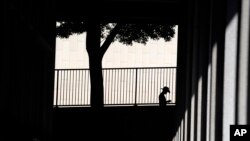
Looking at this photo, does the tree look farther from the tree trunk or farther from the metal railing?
the metal railing

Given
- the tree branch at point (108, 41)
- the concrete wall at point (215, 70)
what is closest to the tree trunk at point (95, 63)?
the tree branch at point (108, 41)

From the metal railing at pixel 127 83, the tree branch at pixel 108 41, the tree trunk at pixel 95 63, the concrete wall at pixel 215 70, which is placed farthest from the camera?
the metal railing at pixel 127 83

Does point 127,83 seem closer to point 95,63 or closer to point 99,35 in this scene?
point 95,63

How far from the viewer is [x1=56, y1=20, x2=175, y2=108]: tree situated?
11766 mm

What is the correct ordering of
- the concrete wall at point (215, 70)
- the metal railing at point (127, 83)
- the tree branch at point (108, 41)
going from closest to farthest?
the concrete wall at point (215, 70), the tree branch at point (108, 41), the metal railing at point (127, 83)

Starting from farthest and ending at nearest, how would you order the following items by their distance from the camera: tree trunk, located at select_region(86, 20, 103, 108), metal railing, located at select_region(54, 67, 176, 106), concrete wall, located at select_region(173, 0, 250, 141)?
1. metal railing, located at select_region(54, 67, 176, 106)
2. tree trunk, located at select_region(86, 20, 103, 108)
3. concrete wall, located at select_region(173, 0, 250, 141)

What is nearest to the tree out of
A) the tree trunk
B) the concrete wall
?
the tree trunk

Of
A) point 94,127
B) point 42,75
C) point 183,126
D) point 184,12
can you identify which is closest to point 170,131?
point 94,127

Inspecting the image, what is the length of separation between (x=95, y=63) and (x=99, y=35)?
927 millimetres

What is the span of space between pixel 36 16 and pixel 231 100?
329 centimetres

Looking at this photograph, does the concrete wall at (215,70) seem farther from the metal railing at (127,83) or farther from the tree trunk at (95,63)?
the metal railing at (127,83)

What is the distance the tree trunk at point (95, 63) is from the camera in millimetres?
11684

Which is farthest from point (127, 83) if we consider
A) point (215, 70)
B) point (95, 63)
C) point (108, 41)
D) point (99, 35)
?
point (215, 70)

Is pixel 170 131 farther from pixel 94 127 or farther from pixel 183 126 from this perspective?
pixel 183 126
